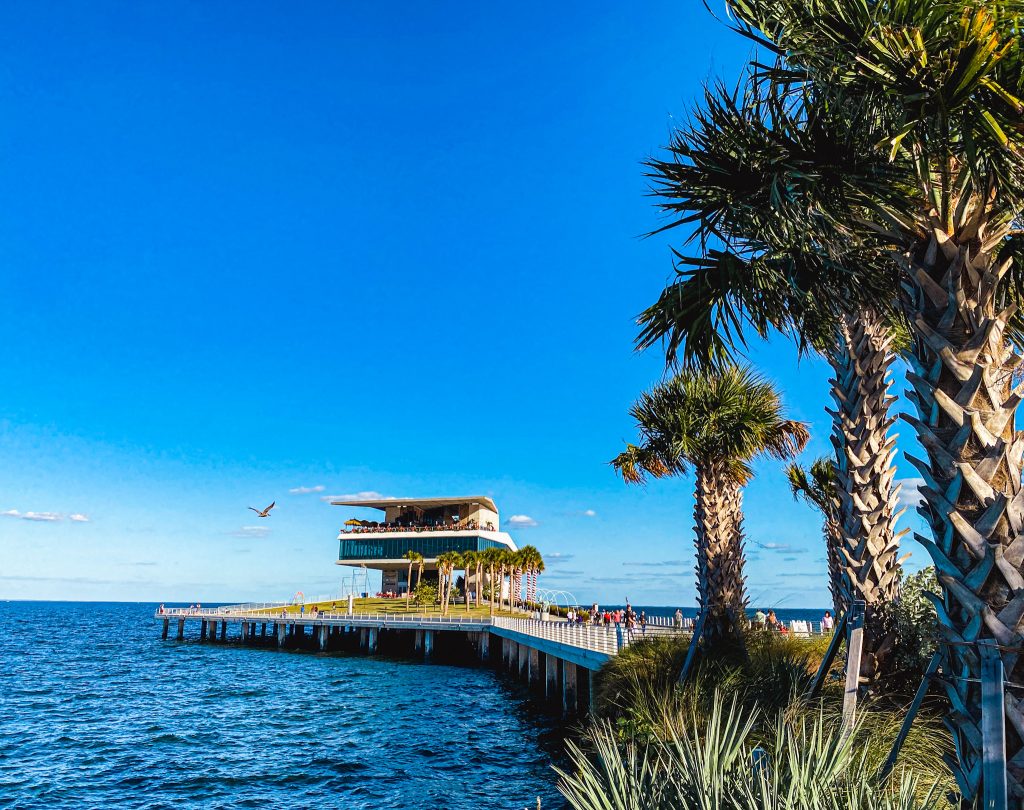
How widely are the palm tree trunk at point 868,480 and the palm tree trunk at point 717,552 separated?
764 centimetres

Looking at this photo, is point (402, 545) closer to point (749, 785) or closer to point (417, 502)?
point (417, 502)

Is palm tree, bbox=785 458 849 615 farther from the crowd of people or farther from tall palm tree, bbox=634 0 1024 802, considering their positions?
the crowd of people

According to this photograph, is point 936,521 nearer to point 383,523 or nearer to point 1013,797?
point 1013,797

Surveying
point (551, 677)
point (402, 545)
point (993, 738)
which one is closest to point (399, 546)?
point (402, 545)

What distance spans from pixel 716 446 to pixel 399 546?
73.8m

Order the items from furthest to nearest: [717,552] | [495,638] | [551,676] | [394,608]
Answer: [394,608] → [495,638] → [551,676] → [717,552]

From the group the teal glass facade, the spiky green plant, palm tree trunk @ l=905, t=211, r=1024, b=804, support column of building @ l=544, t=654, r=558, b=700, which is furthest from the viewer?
the teal glass facade

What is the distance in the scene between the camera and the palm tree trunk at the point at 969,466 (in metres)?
4.94

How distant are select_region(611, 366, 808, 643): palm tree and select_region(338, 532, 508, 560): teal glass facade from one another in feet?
223

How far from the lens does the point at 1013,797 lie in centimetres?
479

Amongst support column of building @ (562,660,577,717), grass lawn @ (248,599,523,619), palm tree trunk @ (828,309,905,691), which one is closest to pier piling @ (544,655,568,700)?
support column of building @ (562,660,577,717)

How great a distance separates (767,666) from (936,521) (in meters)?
7.58

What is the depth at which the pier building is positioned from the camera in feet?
282

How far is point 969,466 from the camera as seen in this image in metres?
5.21
